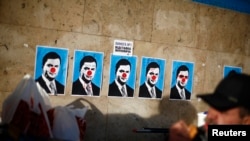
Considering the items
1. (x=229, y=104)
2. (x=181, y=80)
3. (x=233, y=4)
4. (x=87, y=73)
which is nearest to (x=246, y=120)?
(x=229, y=104)

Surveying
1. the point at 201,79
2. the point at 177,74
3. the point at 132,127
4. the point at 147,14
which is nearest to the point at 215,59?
the point at 201,79

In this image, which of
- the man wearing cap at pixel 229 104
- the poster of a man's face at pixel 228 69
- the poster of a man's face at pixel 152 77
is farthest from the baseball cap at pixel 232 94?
the poster of a man's face at pixel 228 69

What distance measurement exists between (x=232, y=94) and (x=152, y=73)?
1806 millimetres

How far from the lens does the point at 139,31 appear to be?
282 centimetres

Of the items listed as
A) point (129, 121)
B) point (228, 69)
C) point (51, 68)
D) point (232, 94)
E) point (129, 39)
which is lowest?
point (129, 121)

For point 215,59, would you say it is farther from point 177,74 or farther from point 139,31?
point 139,31

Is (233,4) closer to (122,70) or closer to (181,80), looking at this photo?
(181,80)

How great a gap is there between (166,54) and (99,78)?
78 cm

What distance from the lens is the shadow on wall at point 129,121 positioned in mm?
2676

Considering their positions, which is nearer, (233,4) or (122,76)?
(122,76)

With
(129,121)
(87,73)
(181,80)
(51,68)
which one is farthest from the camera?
(181,80)

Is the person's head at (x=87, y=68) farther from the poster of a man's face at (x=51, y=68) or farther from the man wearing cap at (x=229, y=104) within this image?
the man wearing cap at (x=229, y=104)

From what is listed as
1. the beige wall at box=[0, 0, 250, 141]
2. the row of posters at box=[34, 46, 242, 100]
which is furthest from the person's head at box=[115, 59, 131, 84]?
the beige wall at box=[0, 0, 250, 141]

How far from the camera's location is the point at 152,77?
9.59ft
